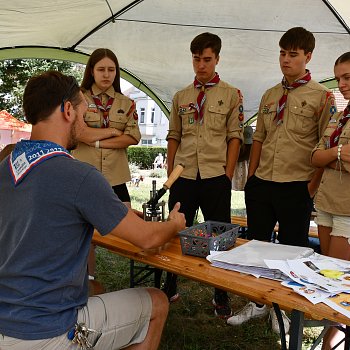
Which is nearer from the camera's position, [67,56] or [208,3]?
[208,3]

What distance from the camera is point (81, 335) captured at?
1.45m

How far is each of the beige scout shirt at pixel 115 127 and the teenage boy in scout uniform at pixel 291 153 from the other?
972 mm

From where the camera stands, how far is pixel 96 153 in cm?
301

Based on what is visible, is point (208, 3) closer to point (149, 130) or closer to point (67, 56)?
point (67, 56)

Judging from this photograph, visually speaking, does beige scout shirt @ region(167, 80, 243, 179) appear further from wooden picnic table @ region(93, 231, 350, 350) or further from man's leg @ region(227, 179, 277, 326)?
wooden picnic table @ region(93, 231, 350, 350)

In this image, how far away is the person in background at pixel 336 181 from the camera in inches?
84.1

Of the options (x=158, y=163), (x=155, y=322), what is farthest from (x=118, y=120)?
(x=158, y=163)

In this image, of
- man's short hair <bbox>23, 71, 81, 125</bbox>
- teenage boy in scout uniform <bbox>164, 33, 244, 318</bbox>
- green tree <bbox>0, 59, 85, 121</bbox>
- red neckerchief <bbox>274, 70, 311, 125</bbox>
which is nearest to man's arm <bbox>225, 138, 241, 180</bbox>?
teenage boy in scout uniform <bbox>164, 33, 244, 318</bbox>

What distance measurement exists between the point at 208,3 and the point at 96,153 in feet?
6.39

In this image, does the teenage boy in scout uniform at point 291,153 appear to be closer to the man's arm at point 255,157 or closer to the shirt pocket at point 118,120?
the man's arm at point 255,157

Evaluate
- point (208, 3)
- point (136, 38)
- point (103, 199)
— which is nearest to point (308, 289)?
point (103, 199)

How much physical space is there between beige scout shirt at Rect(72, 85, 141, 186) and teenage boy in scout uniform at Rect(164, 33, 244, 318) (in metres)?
0.40

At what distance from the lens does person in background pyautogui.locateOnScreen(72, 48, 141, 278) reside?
293 cm

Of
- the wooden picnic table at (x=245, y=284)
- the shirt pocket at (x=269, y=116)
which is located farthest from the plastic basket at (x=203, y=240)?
the shirt pocket at (x=269, y=116)
